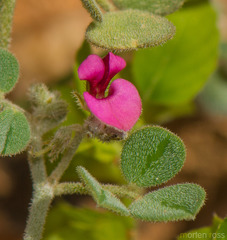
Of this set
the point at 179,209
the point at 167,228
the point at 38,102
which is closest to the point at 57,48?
the point at 167,228

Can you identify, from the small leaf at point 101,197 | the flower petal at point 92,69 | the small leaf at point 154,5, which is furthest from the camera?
the small leaf at point 154,5

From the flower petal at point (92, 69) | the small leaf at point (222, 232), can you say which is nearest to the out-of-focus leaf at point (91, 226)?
the small leaf at point (222, 232)

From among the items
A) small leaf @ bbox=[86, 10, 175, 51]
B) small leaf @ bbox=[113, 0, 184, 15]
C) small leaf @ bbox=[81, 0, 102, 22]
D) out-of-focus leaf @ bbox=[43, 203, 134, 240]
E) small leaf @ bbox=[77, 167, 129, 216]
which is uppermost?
small leaf @ bbox=[81, 0, 102, 22]

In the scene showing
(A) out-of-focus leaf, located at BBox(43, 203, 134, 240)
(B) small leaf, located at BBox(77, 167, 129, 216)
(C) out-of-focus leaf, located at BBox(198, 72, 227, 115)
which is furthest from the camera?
(C) out-of-focus leaf, located at BBox(198, 72, 227, 115)

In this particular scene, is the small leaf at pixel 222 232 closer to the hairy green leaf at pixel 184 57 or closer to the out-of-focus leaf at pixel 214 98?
the hairy green leaf at pixel 184 57

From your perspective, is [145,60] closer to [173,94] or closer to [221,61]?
[173,94]

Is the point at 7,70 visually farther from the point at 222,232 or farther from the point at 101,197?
the point at 222,232

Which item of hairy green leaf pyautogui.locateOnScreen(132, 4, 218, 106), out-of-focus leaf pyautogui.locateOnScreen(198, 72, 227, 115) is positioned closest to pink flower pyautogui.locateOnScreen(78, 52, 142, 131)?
hairy green leaf pyautogui.locateOnScreen(132, 4, 218, 106)

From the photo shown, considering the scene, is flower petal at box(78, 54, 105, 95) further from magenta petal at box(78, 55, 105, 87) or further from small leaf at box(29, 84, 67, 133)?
small leaf at box(29, 84, 67, 133)
